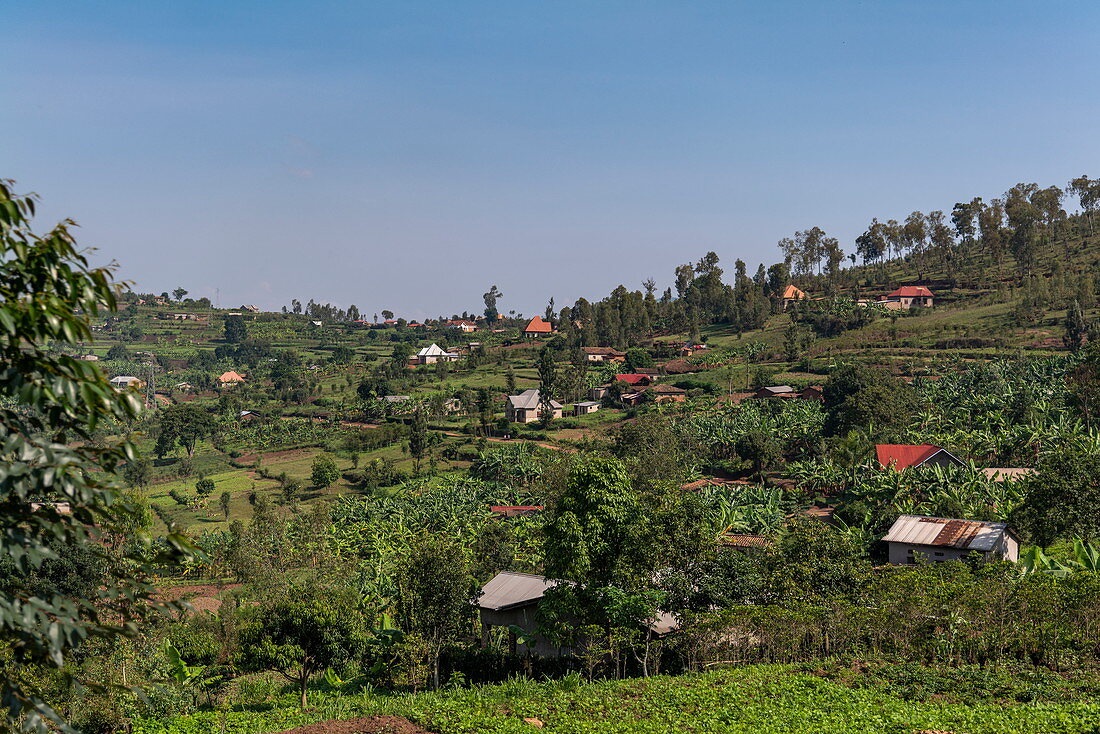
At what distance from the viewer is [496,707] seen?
1429 centimetres

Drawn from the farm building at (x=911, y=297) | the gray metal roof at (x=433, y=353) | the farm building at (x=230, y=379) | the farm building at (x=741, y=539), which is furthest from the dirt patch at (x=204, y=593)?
the farm building at (x=911, y=297)

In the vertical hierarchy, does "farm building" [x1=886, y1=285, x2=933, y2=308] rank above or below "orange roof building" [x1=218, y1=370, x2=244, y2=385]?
above

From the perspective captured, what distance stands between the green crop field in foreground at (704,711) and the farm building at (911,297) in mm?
92664

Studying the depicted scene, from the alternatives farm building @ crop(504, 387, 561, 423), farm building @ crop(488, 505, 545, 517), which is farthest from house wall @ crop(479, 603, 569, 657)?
farm building @ crop(504, 387, 561, 423)

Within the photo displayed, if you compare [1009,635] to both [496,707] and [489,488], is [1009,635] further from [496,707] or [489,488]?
[489,488]

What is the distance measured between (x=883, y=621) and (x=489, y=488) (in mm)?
41484

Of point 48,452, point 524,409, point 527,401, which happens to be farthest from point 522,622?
point 527,401

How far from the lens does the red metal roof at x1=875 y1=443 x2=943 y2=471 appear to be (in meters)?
47.2

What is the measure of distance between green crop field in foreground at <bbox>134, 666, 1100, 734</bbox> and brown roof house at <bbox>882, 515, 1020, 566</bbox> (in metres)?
14.2

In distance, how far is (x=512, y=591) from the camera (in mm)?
25156

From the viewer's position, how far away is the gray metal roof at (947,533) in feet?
91.6

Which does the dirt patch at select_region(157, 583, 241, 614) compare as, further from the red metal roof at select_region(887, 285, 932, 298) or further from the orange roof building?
the red metal roof at select_region(887, 285, 932, 298)

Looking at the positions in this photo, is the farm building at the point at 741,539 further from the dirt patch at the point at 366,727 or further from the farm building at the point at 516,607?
the dirt patch at the point at 366,727

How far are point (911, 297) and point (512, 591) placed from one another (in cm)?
8917
